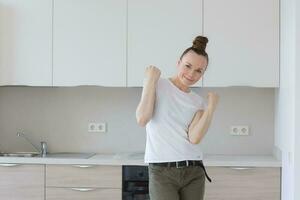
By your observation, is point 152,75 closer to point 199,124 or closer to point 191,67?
point 191,67

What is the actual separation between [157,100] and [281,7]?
6.18 feet

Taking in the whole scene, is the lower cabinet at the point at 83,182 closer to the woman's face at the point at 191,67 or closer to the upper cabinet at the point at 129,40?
the upper cabinet at the point at 129,40

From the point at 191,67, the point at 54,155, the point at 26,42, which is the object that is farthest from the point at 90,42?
the point at 191,67

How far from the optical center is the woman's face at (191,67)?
2000 millimetres

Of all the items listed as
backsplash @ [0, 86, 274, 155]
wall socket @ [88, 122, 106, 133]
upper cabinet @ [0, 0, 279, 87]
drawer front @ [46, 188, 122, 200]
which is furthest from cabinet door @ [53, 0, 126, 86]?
drawer front @ [46, 188, 122, 200]

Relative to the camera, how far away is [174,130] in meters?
1.97

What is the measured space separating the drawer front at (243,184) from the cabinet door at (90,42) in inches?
41.6

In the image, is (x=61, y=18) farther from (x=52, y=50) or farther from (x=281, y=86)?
(x=281, y=86)

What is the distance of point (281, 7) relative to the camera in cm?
343

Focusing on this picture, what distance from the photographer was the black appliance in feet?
11.1

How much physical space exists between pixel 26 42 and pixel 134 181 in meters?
1.44

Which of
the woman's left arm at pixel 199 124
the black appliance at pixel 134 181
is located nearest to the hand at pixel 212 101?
the woman's left arm at pixel 199 124

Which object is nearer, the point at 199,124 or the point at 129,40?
the point at 199,124

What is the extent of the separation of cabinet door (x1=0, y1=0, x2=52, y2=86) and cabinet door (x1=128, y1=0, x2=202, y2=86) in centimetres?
69
